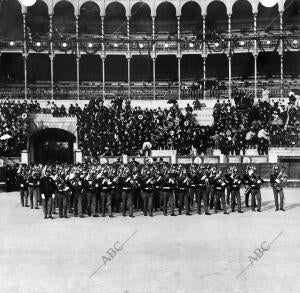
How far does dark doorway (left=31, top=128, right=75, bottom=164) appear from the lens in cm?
3922

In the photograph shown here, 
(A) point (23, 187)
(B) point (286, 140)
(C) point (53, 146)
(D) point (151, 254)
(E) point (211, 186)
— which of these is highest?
(B) point (286, 140)

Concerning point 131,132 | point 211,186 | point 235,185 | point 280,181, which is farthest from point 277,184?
point 131,132

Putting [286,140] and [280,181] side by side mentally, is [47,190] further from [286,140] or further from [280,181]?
[286,140]

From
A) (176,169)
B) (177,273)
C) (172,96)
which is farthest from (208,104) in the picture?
(177,273)

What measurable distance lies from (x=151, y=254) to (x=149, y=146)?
19036 mm

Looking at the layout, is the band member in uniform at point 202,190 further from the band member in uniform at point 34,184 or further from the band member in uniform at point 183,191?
the band member in uniform at point 34,184

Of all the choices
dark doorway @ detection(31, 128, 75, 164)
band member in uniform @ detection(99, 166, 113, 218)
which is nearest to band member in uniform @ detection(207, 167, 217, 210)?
band member in uniform @ detection(99, 166, 113, 218)

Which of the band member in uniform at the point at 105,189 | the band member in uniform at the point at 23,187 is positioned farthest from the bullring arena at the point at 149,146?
the band member in uniform at the point at 23,187

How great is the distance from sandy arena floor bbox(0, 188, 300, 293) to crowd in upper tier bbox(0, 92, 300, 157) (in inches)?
491

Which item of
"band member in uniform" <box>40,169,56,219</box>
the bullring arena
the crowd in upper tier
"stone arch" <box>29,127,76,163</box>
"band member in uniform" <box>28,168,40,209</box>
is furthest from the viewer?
"stone arch" <box>29,127,76,163</box>

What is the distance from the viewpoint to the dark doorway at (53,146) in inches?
1544

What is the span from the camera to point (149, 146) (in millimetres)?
32281

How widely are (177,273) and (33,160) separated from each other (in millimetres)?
27791

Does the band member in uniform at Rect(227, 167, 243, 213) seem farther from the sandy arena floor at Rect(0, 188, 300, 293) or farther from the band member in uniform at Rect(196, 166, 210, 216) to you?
the sandy arena floor at Rect(0, 188, 300, 293)
